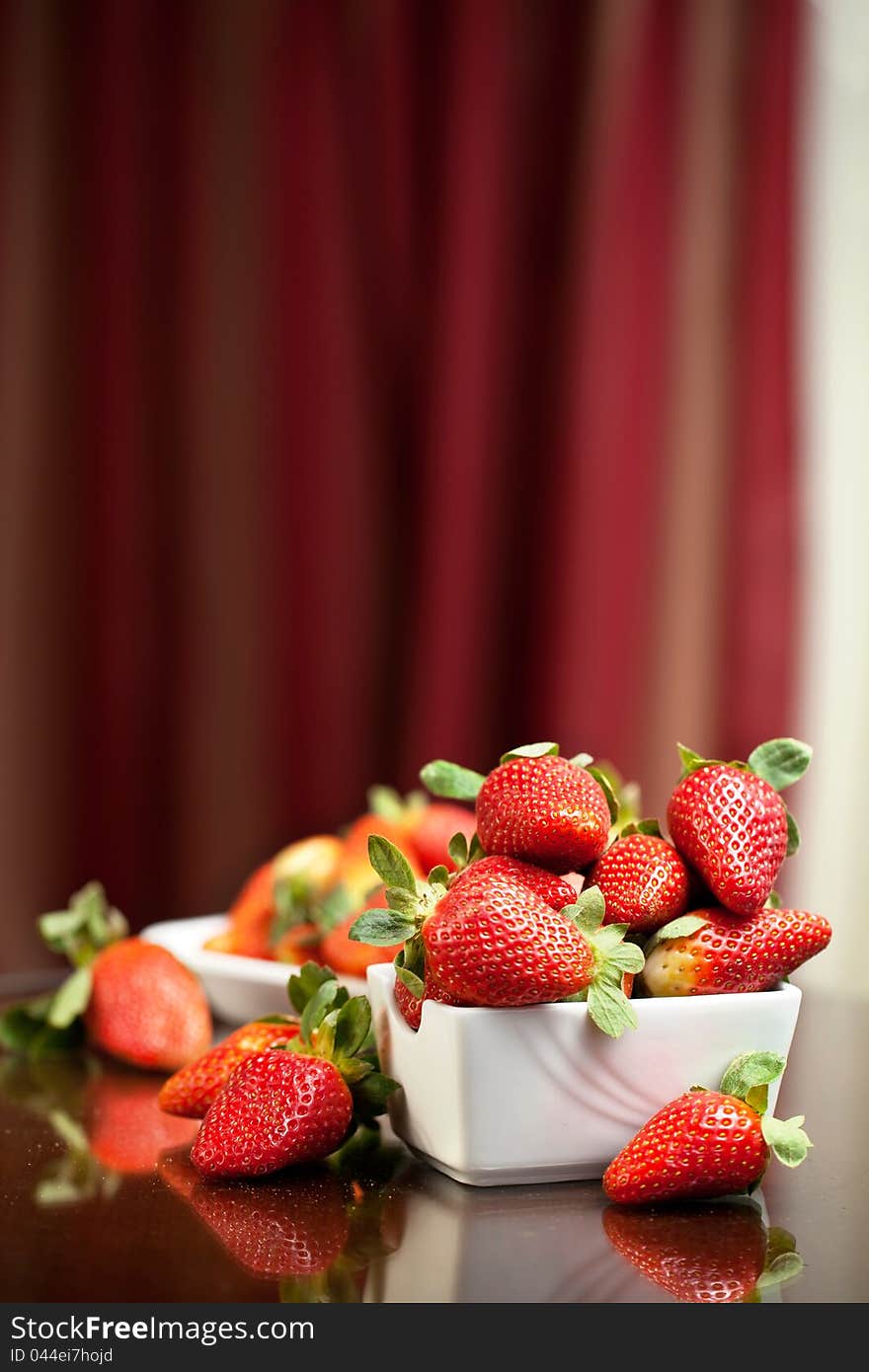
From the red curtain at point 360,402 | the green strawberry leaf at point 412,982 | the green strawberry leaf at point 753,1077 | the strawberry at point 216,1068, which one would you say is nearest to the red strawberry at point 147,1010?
the strawberry at point 216,1068

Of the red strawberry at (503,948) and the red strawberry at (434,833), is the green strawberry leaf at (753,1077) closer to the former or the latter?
the red strawberry at (503,948)

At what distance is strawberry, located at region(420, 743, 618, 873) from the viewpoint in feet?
2.70

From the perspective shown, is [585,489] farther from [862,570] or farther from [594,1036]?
[594,1036]

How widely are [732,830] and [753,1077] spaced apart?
133mm

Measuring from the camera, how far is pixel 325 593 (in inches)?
104

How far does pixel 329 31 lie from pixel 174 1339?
2416 mm

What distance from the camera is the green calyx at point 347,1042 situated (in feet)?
2.90

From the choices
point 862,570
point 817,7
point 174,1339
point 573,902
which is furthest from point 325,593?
point 174,1339

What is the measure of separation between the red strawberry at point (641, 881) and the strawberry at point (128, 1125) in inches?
12.3

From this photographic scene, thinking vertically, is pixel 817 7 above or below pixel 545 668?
above

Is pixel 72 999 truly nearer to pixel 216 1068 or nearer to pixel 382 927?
pixel 216 1068

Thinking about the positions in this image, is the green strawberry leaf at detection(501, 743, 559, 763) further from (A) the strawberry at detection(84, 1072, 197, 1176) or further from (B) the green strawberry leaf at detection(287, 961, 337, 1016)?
(A) the strawberry at detection(84, 1072, 197, 1176)

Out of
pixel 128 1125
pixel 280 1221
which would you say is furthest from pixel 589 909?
pixel 128 1125

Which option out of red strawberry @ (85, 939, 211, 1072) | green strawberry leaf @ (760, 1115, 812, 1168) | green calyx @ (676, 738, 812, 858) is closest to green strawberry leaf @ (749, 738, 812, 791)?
green calyx @ (676, 738, 812, 858)
